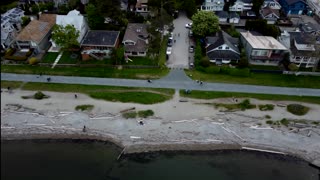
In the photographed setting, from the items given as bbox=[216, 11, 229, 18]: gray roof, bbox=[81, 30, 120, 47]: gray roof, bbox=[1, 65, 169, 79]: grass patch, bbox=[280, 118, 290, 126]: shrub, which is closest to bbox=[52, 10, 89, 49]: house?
bbox=[81, 30, 120, 47]: gray roof

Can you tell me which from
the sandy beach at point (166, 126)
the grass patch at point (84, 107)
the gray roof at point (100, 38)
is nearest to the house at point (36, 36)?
the gray roof at point (100, 38)

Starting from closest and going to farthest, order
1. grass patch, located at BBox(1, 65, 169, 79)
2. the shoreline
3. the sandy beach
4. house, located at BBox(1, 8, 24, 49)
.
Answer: the shoreline
the sandy beach
grass patch, located at BBox(1, 65, 169, 79)
house, located at BBox(1, 8, 24, 49)

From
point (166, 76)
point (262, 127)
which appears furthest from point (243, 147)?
point (166, 76)

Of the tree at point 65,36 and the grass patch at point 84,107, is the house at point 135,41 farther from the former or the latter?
the grass patch at point 84,107

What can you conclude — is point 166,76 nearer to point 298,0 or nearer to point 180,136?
point 180,136

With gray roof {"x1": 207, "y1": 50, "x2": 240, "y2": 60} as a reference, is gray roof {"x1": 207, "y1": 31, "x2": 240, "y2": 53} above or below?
above

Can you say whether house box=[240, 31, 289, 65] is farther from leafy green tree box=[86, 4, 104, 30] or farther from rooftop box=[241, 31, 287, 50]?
leafy green tree box=[86, 4, 104, 30]

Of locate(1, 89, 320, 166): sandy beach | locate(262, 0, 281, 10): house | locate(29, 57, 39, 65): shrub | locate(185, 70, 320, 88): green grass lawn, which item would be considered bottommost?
locate(1, 89, 320, 166): sandy beach

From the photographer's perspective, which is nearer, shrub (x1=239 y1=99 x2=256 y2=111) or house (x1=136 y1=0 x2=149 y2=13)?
shrub (x1=239 y1=99 x2=256 y2=111)

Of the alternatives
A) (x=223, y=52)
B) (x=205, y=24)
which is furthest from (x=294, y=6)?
(x=223, y=52)
